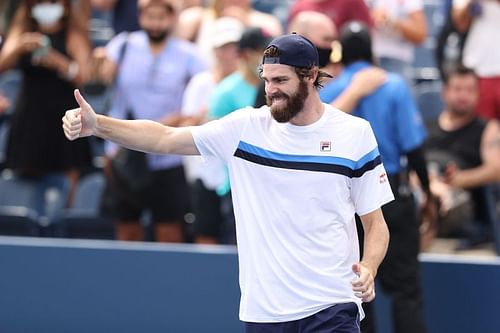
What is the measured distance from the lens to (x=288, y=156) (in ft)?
16.7

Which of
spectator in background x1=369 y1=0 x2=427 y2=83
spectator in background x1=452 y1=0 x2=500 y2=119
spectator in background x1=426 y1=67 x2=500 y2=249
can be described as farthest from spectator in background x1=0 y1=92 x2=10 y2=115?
spectator in background x1=452 y1=0 x2=500 y2=119

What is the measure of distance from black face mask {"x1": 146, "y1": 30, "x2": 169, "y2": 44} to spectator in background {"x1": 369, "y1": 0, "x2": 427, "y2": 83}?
1733 mm

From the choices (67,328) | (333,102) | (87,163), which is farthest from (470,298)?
(87,163)

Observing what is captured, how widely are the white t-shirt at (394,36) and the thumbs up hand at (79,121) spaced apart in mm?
4779

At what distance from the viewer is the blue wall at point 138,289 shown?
25.0 ft

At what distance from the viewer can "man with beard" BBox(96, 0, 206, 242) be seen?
855 centimetres

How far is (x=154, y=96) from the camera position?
8625 mm

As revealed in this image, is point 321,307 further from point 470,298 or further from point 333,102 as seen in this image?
point 470,298

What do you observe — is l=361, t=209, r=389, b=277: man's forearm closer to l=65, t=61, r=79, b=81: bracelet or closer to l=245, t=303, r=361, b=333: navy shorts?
l=245, t=303, r=361, b=333: navy shorts

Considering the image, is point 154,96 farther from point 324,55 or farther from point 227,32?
point 324,55

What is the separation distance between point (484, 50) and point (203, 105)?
234 cm

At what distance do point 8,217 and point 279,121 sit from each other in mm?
4737

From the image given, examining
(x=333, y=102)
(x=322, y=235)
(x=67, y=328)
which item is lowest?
(x=67, y=328)

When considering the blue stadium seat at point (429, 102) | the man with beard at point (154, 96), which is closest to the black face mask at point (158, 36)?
the man with beard at point (154, 96)
